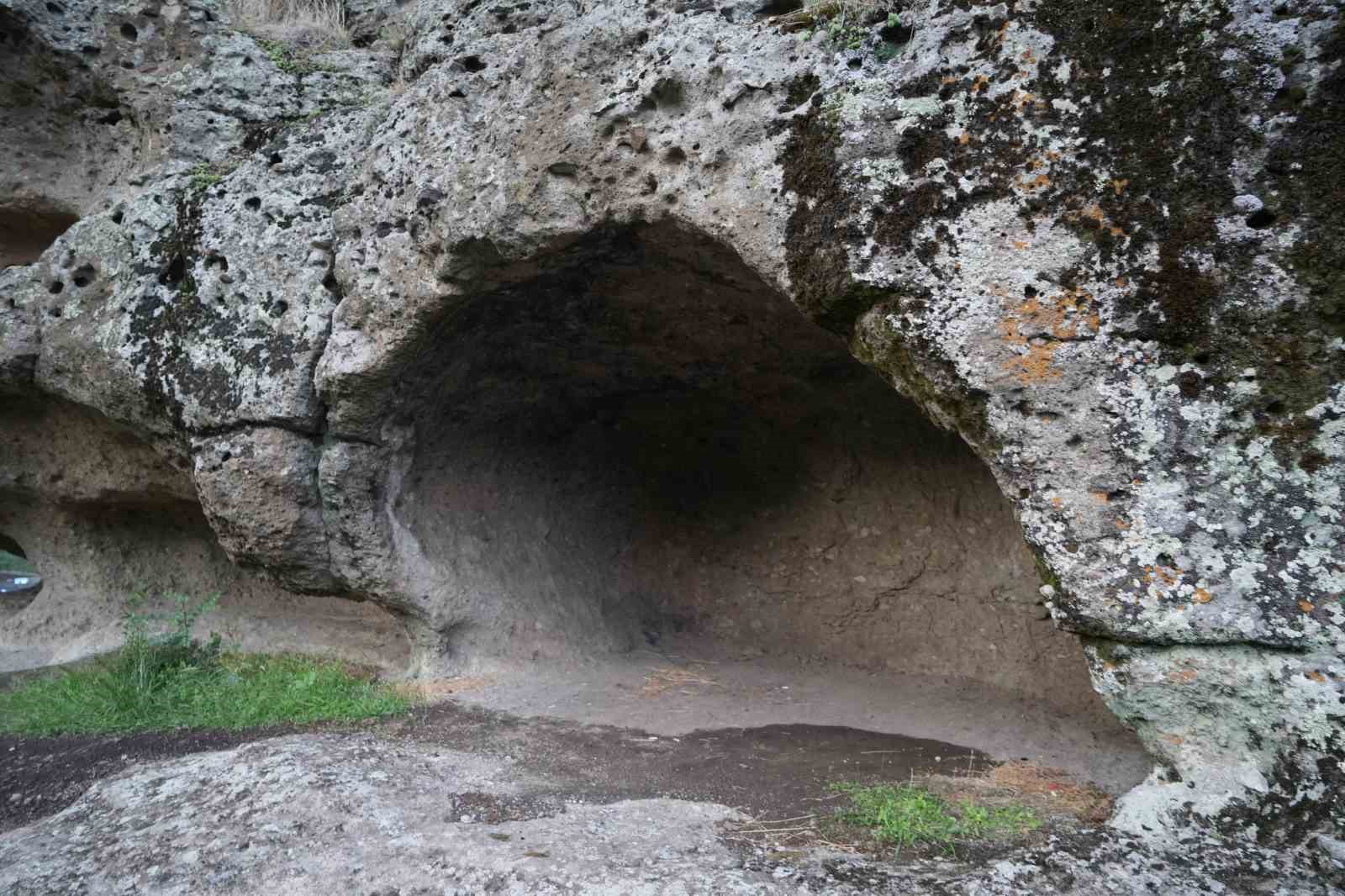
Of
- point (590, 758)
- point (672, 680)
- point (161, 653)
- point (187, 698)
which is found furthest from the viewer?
point (672, 680)

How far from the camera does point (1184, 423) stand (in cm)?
216

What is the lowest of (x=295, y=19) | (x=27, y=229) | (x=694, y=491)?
(x=694, y=491)

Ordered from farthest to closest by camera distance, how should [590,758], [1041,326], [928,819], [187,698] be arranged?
[187,698] < [590,758] < [928,819] < [1041,326]

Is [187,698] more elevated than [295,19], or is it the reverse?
Answer: [295,19]

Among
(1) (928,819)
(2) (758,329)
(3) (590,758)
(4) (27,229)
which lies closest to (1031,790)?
(1) (928,819)

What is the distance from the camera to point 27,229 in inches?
225

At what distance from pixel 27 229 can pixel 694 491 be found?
4.62m

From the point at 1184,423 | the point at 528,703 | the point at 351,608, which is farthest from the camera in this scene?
the point at 351,608

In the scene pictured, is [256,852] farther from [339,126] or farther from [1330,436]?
[339,126]

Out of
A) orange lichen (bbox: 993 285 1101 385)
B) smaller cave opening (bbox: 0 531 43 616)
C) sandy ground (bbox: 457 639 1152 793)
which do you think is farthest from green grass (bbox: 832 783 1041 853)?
smaller cave opening (bbox: 0 531 43 616)

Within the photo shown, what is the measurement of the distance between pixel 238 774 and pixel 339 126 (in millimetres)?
2856

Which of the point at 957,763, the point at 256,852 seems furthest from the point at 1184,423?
the point at 256,852

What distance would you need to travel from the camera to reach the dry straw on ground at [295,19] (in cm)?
527

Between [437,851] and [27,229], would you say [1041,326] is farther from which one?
[27,229]
